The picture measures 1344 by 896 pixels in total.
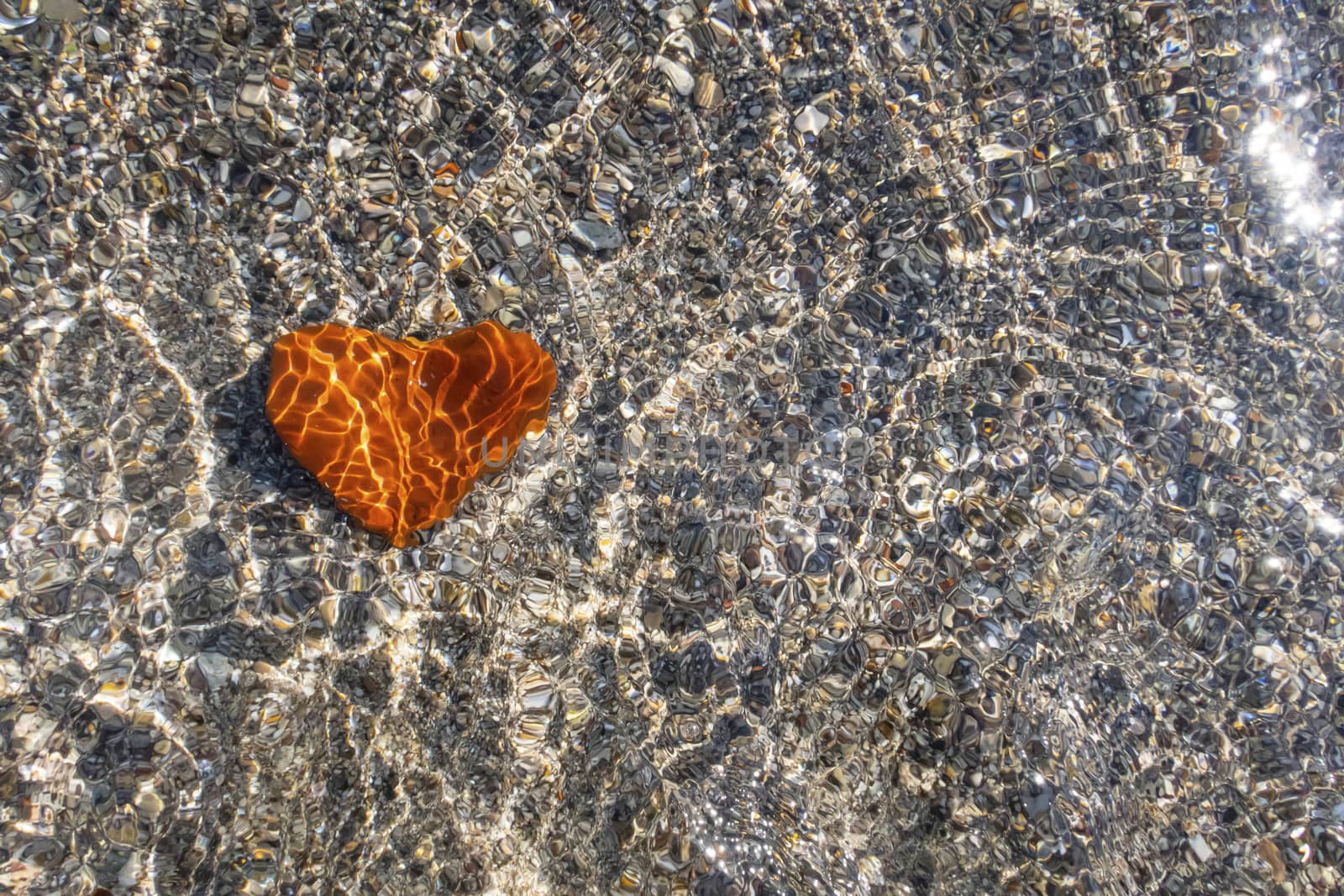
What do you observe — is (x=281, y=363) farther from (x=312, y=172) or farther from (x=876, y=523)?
(x=876, y=523)

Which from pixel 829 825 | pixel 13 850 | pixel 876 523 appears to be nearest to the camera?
pixel 13 850

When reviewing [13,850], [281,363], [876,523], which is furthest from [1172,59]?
[13,850]

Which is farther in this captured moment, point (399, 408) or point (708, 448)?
point (708, 448)

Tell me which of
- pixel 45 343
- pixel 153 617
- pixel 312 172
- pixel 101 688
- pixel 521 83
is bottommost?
pixel 101 688
